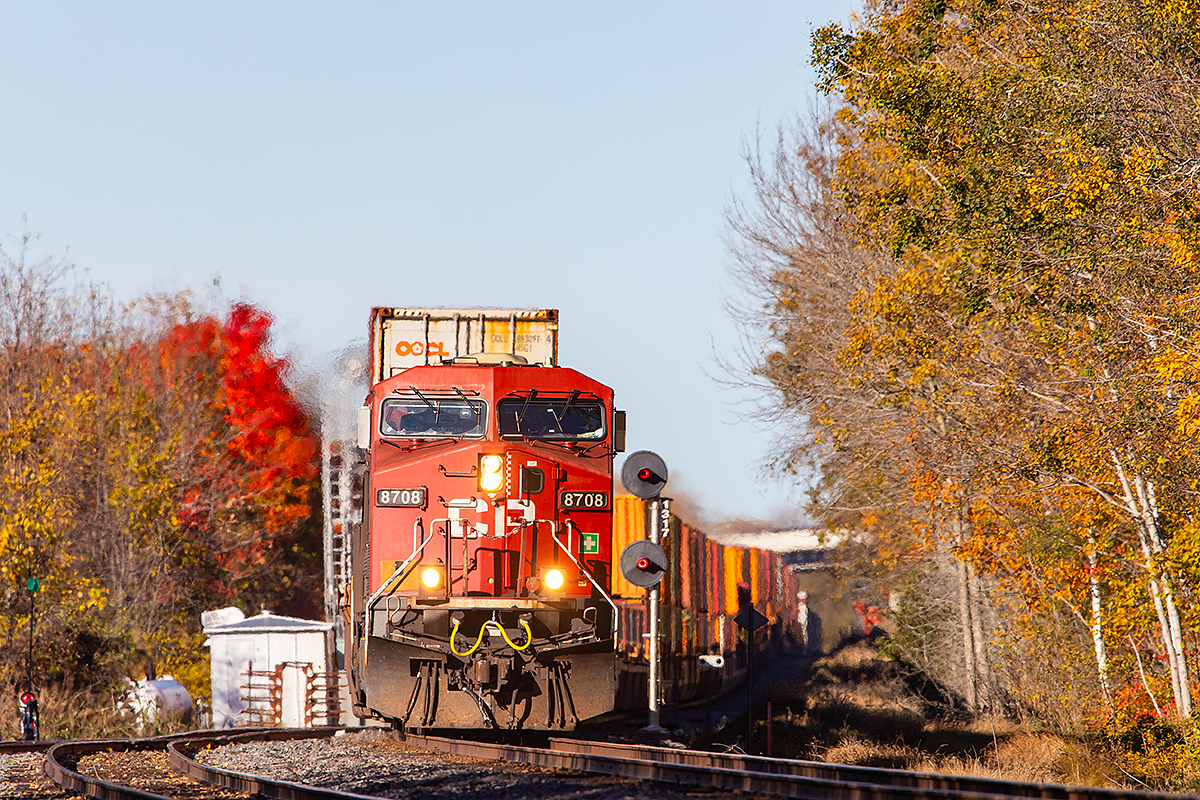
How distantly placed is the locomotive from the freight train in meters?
0.02

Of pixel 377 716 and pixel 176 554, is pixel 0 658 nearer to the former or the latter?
pixel 176 554

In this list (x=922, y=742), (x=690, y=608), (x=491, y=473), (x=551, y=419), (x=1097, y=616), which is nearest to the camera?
(x=491, y=473)

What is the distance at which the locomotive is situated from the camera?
13.2 meters

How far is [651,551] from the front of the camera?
14195 millimetres

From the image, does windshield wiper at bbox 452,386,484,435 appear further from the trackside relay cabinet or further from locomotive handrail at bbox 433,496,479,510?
the trackside relay cabinet

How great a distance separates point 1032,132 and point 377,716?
11.7 metres

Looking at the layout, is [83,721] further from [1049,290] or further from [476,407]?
[1049,290]

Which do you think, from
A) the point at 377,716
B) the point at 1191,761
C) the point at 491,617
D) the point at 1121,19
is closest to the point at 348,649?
the point at 377,716

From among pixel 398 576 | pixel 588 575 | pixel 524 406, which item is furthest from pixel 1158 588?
pixel 398 576

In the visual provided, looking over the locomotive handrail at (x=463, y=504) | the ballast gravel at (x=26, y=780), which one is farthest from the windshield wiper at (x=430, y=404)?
the ballast gravel at (x=26, y=780)

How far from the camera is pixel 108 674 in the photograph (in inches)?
1225

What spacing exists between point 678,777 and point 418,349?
8890mm

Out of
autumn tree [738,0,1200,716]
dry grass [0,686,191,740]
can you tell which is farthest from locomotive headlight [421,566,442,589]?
dry grass [0,686,191,740]

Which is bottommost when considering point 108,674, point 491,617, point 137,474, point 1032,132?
point 108,674
